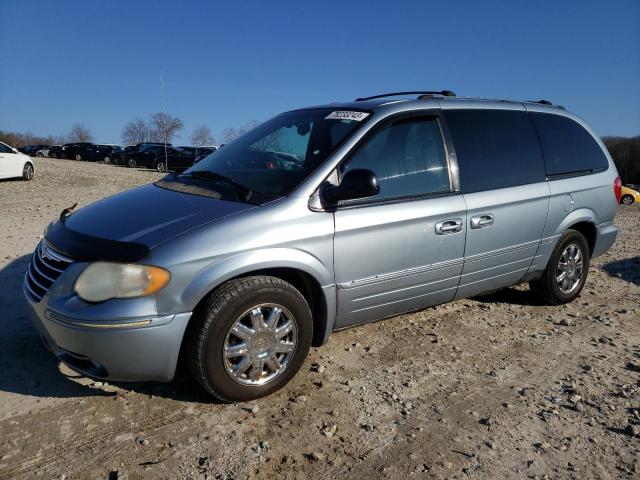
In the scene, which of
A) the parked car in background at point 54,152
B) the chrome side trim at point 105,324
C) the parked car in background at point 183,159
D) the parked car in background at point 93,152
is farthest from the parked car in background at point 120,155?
the chrome side trim at point 105,324

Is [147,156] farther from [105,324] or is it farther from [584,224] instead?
[105,324]

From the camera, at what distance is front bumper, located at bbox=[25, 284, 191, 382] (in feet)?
8.23

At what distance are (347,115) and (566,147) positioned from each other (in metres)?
2.32

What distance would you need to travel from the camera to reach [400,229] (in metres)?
3.29

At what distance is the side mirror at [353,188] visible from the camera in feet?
9.63

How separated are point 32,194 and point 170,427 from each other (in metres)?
10.8

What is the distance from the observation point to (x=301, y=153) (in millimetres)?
3443

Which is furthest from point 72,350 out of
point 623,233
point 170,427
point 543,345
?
point 623,233

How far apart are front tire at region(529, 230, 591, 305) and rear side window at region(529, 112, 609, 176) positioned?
63 cm

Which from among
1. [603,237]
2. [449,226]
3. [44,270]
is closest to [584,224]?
[603,237]

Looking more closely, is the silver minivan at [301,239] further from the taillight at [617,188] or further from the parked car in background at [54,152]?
the parked car in background at [54,152]

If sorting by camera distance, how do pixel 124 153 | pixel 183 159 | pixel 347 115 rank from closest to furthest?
1. pixel 347 115
2. pixel 183 159
3. pixel 124 153

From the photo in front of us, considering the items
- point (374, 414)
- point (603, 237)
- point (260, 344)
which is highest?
point (603, 237)

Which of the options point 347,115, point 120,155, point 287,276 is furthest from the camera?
point 120,155
